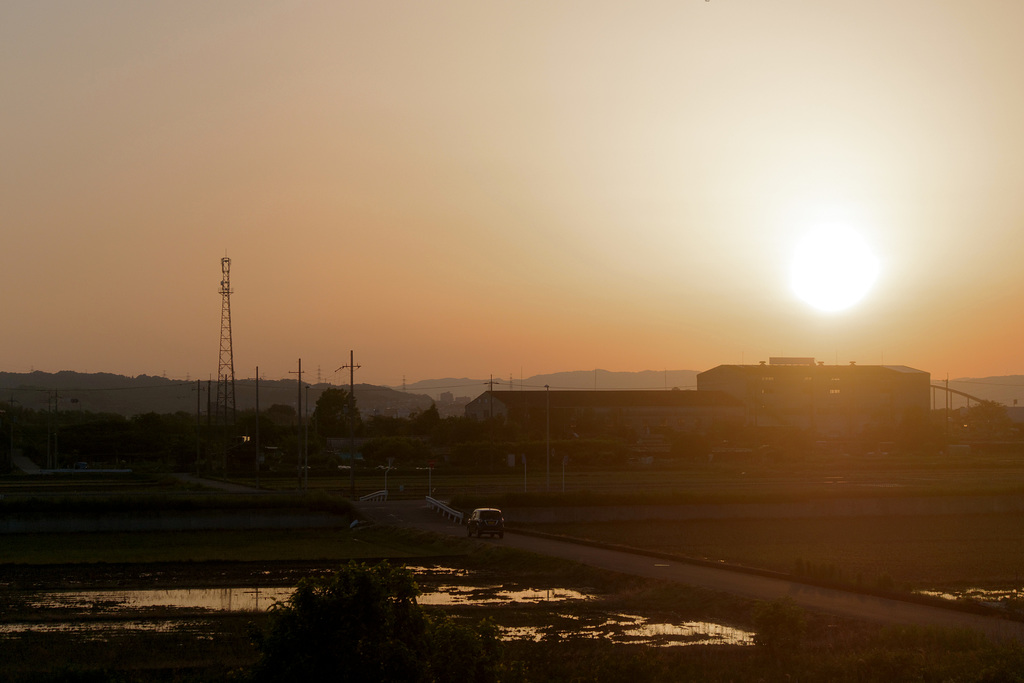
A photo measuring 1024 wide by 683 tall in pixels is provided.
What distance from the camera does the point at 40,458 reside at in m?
104

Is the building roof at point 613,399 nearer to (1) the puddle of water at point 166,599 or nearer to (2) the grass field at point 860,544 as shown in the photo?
(2) the grass field at point 860,544

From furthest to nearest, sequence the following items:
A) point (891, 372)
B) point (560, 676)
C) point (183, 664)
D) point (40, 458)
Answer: point (891, 372) < point (40, 458) < point (183, 664) < point (560, 676)

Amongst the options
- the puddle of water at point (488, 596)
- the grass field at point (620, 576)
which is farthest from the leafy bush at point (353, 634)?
the puddle of water at point (488, 596)

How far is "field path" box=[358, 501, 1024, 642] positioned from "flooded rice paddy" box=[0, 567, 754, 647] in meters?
3.03

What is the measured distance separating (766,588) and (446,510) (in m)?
26.5

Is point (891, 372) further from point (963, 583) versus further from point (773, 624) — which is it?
point (773, 624)

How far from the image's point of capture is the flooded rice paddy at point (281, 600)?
18.1 meters

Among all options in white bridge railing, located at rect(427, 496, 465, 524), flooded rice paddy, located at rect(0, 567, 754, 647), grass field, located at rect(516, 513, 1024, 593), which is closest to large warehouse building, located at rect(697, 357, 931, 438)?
grass field, located at rect(516, 513, 1024, 593)

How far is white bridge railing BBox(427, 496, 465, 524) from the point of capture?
149ft

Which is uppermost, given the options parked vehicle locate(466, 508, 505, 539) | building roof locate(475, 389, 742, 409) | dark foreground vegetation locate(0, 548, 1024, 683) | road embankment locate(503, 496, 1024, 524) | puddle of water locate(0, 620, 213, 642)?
building roof locate(475, 389, 742, 409)

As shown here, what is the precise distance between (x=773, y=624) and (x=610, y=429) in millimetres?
108435

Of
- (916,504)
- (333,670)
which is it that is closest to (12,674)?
(333,670)

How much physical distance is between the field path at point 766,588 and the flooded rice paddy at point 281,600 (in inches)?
119

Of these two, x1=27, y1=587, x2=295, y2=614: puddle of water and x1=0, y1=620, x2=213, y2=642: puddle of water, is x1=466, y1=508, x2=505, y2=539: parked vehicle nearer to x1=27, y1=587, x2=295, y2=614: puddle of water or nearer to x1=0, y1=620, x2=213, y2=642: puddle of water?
x1=27, y1=587, x2=295, y2=614: puddle of water
